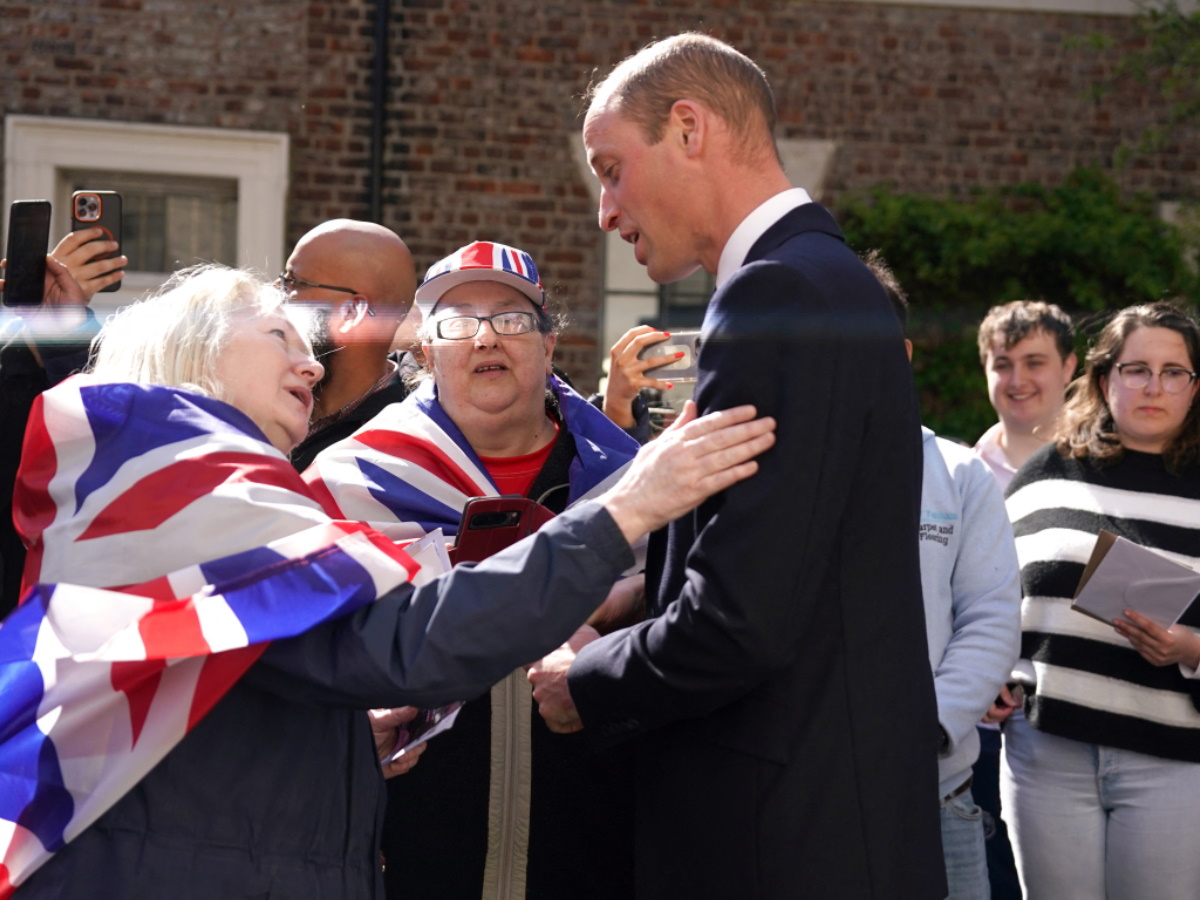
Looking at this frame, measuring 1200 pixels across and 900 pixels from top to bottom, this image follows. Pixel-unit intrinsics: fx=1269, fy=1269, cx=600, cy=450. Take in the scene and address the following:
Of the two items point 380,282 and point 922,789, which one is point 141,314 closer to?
point 922,789

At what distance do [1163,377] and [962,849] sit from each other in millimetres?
1414

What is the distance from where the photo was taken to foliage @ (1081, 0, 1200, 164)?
295 inches

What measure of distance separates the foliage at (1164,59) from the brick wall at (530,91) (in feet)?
0.52

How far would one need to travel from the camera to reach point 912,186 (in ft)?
25.8

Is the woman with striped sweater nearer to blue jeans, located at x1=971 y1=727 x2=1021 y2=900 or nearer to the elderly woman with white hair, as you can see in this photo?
blue jeans, located at x1=971 y1=727 x2=1021 y2=900

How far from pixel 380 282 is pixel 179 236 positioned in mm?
4479

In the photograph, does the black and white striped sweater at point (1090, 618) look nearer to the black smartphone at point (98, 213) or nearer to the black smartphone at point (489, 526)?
the black smartphone at point (489, 526)

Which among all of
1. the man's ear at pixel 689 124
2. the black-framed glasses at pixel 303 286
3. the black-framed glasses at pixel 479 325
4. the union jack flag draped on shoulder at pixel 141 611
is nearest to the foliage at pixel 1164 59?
the black-framed glasses at pixel 303 286

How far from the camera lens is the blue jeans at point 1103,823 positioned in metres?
3.18

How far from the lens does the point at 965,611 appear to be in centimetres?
316

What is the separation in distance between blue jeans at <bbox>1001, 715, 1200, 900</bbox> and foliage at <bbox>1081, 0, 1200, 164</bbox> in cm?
535

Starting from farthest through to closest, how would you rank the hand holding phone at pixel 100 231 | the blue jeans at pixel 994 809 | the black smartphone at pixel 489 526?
the blue jeans at pixel 994 809 < the hand holding phone at pixel 100 231 < the black smartphone at pixel 489 526

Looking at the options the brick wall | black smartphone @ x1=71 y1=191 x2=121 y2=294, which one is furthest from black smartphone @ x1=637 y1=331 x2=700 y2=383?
the brick wall

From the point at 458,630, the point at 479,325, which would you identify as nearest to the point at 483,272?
the point at 479,325
